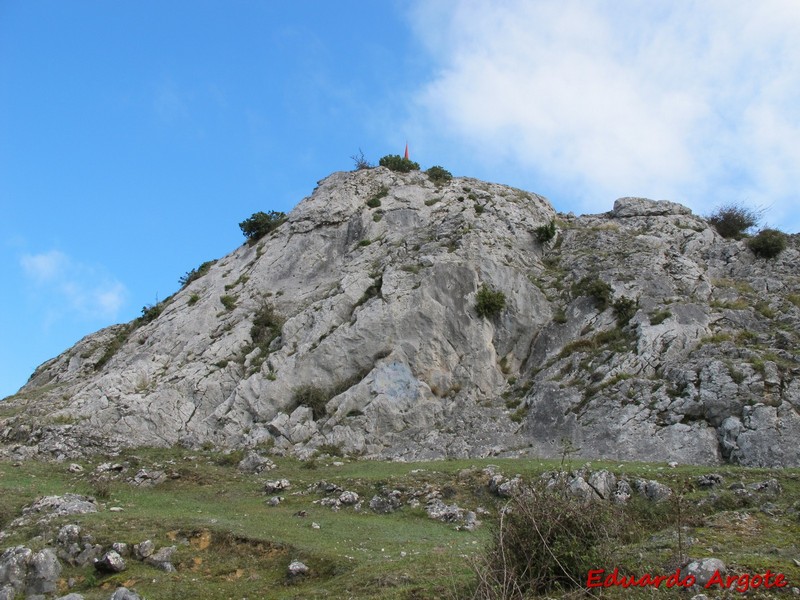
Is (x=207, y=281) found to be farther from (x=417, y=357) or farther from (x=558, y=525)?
(x=558, y=525)

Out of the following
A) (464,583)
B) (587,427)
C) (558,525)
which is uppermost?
(587,427)

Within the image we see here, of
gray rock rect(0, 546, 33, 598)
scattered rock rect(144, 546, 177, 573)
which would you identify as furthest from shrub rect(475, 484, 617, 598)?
gray rock rect(0, 546, 33, 598)

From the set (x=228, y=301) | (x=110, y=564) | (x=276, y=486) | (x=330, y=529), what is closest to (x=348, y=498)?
(x=330, y=529)

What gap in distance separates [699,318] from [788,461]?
11.6 meters

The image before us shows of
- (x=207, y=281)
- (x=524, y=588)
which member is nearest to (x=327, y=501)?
(x=524, y=588)

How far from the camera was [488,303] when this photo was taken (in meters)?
38.3

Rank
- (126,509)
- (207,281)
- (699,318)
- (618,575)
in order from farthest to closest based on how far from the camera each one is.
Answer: (207,281) → (699,318) → (126,509) → (618,575)

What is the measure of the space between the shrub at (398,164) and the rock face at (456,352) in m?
7.75

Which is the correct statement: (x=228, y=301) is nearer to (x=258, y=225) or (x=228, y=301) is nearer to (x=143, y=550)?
(x=258, y=225)

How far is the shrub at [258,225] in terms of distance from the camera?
172 ft

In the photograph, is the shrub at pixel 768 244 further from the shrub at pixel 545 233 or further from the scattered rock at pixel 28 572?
the scattered rock at pixel 28 572

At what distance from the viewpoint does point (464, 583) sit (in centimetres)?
1224

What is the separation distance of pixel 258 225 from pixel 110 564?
125 feet

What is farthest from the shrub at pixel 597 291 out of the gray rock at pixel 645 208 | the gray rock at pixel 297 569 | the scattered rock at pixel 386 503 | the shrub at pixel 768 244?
the gray rock at pixel 297 569
